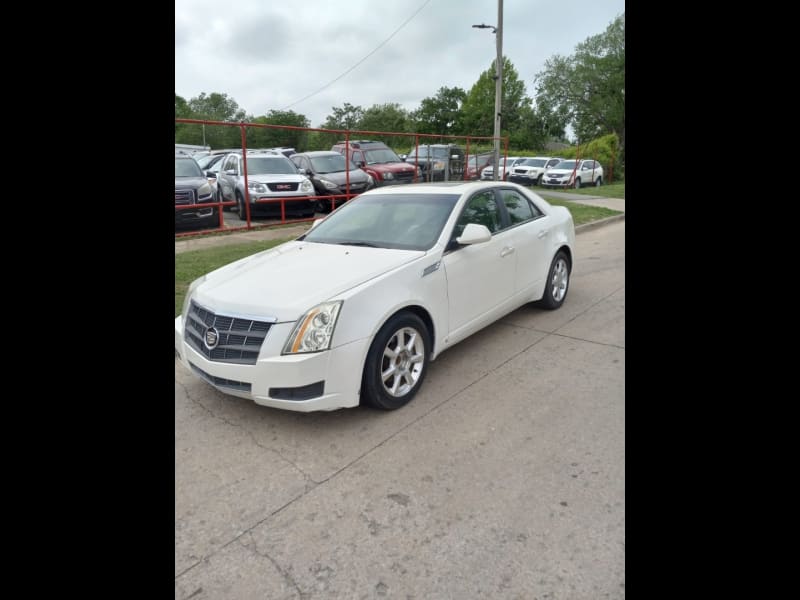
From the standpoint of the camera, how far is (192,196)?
10.8 m

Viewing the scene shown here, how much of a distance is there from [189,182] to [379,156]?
258 inches

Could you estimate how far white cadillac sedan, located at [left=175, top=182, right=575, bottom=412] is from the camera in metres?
3.22

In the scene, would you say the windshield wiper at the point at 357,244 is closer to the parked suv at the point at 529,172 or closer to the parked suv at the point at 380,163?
the parked suv at the point at 380,163

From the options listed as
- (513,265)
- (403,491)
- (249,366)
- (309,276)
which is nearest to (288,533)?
(403,491)

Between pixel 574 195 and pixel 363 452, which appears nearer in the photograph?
pixel 363 452

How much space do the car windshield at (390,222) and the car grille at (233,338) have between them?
1376 millimetres

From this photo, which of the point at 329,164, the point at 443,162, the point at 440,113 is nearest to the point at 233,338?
the point at 329,164

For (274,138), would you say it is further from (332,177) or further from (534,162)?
(332,177)
